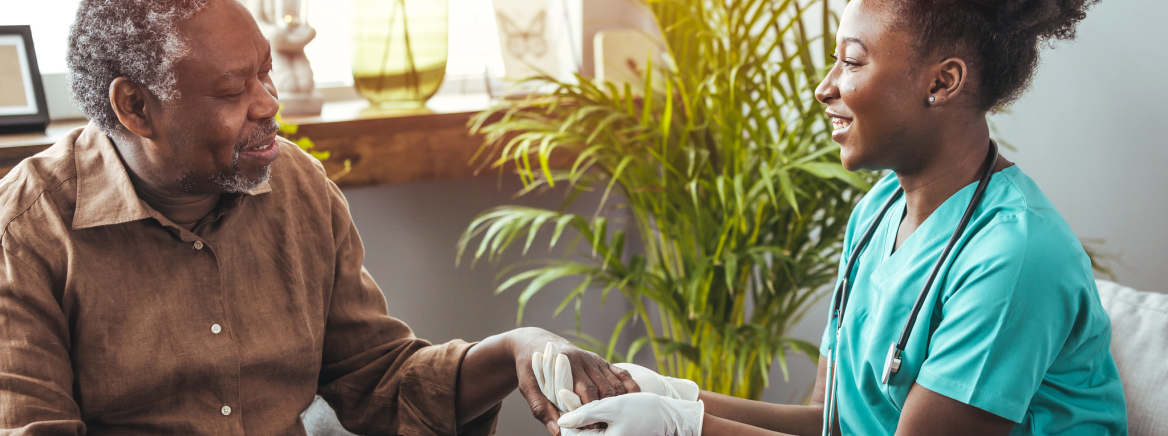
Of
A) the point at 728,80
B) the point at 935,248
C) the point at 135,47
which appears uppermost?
the point at 135,47

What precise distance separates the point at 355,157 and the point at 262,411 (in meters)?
0.77

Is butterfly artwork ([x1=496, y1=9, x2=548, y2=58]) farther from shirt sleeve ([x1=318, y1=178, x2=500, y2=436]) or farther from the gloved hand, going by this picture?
the gloved hand

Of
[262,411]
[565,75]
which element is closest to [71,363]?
[262,411]

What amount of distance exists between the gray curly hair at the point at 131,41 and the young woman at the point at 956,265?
647 mm

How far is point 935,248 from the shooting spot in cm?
96

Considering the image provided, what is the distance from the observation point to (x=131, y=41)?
985 millimetres

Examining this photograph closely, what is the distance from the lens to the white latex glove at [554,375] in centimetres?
103

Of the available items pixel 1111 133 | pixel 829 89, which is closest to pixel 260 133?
pixel 829 89

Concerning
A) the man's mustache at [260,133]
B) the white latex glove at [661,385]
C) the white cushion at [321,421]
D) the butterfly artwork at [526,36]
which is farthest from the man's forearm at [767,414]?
the butterfly artwork at [526,36]

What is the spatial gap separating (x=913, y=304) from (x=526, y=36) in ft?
5.27

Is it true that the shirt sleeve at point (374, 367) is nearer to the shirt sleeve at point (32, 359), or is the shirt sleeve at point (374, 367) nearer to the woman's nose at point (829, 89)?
the shirt sleeve at point (32, 359)

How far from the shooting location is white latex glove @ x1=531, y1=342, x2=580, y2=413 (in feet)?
3.39

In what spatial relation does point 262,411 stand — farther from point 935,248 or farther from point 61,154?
point 935,248

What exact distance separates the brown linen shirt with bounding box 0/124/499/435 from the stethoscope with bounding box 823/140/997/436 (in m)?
0.50
